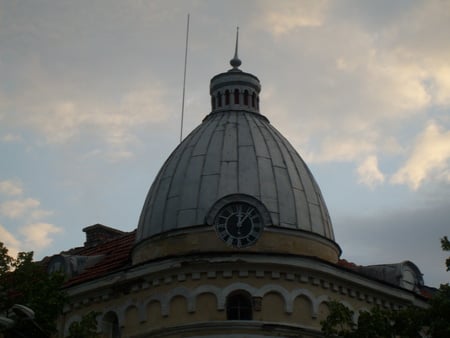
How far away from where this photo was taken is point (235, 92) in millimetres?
40812

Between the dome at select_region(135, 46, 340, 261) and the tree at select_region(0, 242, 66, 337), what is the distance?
641cm

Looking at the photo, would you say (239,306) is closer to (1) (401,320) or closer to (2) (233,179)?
(2) (233,179)

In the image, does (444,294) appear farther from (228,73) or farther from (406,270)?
(228,73)

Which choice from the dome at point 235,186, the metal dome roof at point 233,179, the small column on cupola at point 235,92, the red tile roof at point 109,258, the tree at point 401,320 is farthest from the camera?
the small column on cupola at point 235,92

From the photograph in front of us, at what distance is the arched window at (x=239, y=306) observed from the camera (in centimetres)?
3344

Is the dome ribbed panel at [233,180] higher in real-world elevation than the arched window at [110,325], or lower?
higher

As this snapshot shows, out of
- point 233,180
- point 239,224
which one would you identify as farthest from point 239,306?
point 233,180

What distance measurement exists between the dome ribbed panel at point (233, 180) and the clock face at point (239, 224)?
0.71 meters

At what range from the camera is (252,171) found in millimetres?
36344

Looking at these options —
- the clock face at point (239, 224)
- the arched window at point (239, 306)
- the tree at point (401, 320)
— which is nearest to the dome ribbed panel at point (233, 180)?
the clock face at point (239, 224)

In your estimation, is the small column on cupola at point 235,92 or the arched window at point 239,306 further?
the small column on cupola at point 235,92

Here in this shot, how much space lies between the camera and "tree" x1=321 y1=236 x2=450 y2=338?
94.2 feet

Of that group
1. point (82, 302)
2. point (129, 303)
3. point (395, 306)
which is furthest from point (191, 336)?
point (395, 306)

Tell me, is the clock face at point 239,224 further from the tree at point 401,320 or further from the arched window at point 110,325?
the tree at point 401,320
